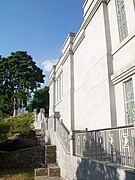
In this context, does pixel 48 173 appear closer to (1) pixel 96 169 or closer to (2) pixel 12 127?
(1) pixel 96 169

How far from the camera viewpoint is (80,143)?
7.50m

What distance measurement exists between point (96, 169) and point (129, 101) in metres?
2.80

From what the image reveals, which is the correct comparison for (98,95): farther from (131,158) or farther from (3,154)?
(3,154)

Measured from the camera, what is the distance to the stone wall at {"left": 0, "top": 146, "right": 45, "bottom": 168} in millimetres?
11141

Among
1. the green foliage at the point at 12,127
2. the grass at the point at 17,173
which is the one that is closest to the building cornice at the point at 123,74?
the grass at the point at 17,173

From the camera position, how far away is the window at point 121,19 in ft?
26.2

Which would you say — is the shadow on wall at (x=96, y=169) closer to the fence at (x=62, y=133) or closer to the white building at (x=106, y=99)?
the white building at (x=106, y=99)

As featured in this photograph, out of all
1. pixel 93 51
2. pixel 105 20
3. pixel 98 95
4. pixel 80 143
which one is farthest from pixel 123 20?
pixel 80 143

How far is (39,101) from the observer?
37.8 metres

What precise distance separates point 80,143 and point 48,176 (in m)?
2.52

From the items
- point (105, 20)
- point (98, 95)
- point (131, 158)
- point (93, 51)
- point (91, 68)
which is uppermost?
point (105, 20)

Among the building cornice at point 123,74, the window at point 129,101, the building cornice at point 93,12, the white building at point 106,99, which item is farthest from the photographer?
the building cornice at point 93,12

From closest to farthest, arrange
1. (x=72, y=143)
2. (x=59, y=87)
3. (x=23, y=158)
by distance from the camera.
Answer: (x=72, y=143) → (x=23, y=158) → (x=59, y=87)

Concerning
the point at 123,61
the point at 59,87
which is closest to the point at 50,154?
the point at 123,61
